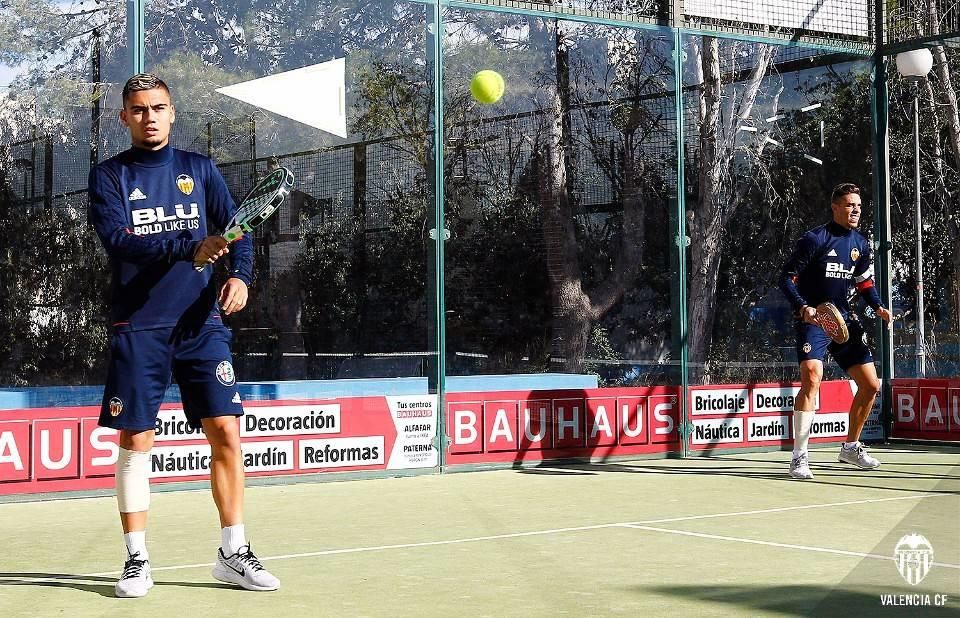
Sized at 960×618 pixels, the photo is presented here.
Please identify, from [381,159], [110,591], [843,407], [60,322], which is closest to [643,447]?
[843,407]

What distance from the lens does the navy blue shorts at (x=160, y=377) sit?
470 centimetres

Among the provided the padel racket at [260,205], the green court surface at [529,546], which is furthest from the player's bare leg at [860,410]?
the padel racket at [260,205]

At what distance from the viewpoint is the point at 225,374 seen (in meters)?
4.80

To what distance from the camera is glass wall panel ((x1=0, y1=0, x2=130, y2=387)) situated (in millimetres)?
8383

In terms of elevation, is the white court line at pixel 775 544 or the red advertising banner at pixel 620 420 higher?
the red advertising banner at pixel 620 420

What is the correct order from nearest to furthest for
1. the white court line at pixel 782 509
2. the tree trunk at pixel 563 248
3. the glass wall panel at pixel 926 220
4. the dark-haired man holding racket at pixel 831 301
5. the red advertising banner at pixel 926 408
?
the white court line at pixel 782 509, the dark-haired man holding racket at pixel 831 301, the tree trunk at pixel 563 248, the red advertising banner at pixel 926 408, the glass wall panel at pixel 926 220

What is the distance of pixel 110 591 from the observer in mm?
4695

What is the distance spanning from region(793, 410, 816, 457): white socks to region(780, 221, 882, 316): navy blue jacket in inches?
28.9

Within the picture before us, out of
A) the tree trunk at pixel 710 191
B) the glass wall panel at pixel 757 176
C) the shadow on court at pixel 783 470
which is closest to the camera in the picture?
the shadow on court at pixel 783 470

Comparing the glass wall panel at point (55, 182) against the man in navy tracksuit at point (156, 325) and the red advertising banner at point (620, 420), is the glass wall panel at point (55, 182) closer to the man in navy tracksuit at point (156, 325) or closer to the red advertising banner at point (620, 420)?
the red advertising banner at point (620, 420)

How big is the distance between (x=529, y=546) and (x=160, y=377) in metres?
1.77

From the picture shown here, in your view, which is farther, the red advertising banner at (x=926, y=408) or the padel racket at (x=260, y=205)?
the red advertising banner at (x=926, y=408)

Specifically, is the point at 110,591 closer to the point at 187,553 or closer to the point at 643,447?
the point at 187,553

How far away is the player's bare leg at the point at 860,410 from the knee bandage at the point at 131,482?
18.3 feet
